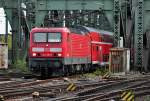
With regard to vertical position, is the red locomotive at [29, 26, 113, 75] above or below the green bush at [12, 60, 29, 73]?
above

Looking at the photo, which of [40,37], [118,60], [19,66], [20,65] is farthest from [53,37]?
[20,65]

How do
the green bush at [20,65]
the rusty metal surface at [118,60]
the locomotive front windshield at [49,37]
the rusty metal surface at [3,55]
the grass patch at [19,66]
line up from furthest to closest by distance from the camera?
the green bush at [20,65], the grass patch at [19,66], the rusty metal surface at [3,55], the rusty metal surface at [118,60], the locomotive front windshield at [49,37]

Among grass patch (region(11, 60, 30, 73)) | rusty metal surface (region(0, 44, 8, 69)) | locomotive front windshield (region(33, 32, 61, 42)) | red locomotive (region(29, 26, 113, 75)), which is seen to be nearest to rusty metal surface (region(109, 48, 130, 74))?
red locomotive (region(29, 26, 113, 75))

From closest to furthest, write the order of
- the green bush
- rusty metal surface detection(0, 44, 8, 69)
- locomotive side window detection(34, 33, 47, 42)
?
locomotive side window detection(34, 33, 47, 42), rusty metal surface detection(0, 44, 8, 69), the green bush

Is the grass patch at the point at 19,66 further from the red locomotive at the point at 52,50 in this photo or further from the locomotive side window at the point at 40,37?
the locomotive side window at the point at 40,37

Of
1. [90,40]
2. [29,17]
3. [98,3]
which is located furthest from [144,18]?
[29,17]

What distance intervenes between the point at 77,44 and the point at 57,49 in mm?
3214

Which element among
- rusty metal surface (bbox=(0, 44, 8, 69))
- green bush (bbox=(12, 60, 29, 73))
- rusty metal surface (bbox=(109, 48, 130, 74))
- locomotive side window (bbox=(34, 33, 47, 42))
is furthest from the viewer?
green bush (bbox=(12, 60, 29, 73))

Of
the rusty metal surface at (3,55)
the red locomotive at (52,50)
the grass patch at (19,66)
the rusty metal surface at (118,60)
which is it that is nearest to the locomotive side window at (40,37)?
the red locomotive at (52,50)

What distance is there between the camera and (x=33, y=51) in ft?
91.7

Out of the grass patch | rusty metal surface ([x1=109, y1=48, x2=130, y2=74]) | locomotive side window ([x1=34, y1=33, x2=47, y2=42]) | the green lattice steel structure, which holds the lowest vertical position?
the grass patch

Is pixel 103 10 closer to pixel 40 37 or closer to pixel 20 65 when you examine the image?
pixel 20 65

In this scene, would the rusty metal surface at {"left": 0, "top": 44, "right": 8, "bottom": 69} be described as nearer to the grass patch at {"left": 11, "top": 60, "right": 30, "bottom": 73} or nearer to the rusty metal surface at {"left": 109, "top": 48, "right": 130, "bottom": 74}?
the grass patch at {"left": 11, "top": 60, "right": 30, "bottom": 73}

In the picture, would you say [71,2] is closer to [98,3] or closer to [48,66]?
[98,3]
